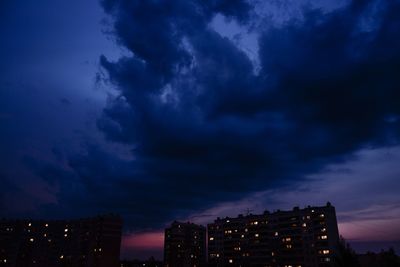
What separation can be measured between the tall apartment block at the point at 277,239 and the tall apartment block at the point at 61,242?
52807mm

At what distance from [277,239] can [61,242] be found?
11482 cm

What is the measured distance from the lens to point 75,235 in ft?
611

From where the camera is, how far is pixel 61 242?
621 feet

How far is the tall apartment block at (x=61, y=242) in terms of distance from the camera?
577 feet

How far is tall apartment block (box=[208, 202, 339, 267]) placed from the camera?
146 metres

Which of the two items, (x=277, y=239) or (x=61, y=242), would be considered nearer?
(x=277, y=239)

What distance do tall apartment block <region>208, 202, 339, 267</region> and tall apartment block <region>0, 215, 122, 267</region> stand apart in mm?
52807

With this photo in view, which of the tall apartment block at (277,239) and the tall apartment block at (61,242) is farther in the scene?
the tall apartment block at (61,242)

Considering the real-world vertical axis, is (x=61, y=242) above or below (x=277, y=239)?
above

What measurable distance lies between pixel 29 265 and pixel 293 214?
137903 mm

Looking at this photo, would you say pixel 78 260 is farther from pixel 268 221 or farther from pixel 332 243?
pixel 332 243

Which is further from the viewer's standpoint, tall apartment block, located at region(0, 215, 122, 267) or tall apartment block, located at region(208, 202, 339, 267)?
tall apartment block, located at region(0, 215, 122, 267)

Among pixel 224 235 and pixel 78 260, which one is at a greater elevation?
pixel 224 235

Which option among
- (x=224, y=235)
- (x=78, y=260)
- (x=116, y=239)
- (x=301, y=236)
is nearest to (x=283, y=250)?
(x=301, y=236)
